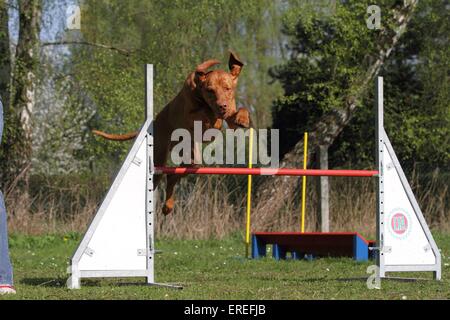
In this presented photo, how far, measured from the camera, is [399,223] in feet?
22.0

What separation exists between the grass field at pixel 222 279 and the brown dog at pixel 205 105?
3.56 feet

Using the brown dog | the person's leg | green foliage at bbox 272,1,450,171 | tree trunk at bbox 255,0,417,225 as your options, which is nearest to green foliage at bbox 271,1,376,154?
green foliage at bbox 272,1,450,171

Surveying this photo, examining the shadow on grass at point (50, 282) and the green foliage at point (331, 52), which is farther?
the green foliage at point (331, 52)

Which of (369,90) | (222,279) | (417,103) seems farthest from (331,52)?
(222,279)

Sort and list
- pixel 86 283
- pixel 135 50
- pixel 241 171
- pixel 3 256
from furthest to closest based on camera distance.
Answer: pixel 135 50
pixel 86 283
pixel 241 171
pixel 3 256

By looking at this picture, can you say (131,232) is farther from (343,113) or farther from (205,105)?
(343,113)

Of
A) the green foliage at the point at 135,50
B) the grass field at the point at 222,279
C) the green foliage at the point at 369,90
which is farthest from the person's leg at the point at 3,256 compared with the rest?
the green foliage at the point at 369,90

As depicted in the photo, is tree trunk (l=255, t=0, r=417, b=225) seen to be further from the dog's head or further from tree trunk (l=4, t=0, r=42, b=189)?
the dog's head

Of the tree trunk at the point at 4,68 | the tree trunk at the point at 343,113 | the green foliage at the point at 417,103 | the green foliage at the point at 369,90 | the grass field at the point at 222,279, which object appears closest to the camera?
the grass field at the point at 222,279

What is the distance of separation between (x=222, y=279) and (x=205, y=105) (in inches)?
64.0

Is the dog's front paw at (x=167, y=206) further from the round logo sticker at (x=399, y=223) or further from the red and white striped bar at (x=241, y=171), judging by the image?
the round logo sticker at (x=399, y=223)

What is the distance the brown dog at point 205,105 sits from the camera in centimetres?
588

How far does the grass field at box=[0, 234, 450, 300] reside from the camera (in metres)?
5.66

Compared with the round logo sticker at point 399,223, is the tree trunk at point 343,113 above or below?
above
